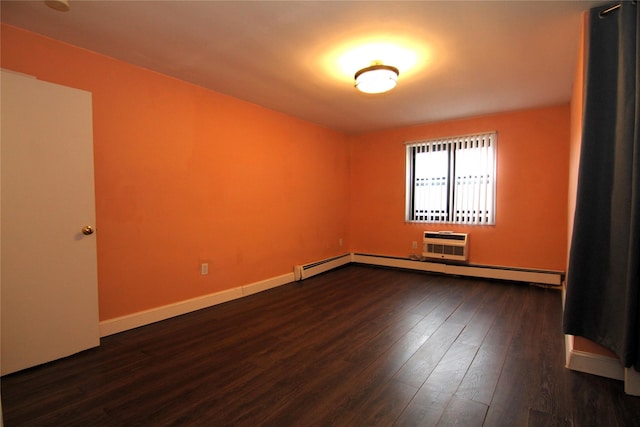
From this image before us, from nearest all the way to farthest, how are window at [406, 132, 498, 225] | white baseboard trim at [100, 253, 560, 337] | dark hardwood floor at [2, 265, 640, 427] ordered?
dark hardwood floor at [2, 265, 640, 427]
white baseboard trim at [100, 253, 560, 337]
window at [406, 132, 498, 225]

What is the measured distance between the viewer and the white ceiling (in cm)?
197

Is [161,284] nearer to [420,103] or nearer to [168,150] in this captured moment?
[168,150]

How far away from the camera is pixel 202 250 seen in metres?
3.33

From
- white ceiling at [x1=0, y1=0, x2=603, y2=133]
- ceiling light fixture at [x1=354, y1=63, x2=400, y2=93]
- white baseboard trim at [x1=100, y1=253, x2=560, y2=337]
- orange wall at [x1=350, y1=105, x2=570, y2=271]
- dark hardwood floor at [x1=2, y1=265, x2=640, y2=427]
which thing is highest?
white ceiling at [x1=0, y1=0, x2=603, y2=133]

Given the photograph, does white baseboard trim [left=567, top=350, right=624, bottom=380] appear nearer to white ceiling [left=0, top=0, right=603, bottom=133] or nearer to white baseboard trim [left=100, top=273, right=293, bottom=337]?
white ceiling [left=0, top=0, right=603, bottom=133]

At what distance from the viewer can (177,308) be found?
10.1 ft

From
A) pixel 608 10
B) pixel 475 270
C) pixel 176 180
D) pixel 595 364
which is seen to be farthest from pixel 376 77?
pixel 475 270

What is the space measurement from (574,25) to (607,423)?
8.23 feet

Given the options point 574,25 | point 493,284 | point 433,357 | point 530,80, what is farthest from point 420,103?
point 433,357

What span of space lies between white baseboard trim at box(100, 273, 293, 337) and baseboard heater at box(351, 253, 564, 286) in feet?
6.87

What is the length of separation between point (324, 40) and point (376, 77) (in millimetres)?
594

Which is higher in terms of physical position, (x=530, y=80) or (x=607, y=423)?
(x=530, y=80)

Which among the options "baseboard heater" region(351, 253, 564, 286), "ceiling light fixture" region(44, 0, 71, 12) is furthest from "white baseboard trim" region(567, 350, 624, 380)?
"ceiling light fixture" region(44, 0, 71, 12)

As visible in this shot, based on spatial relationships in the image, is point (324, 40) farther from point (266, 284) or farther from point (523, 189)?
point (523, 189)
